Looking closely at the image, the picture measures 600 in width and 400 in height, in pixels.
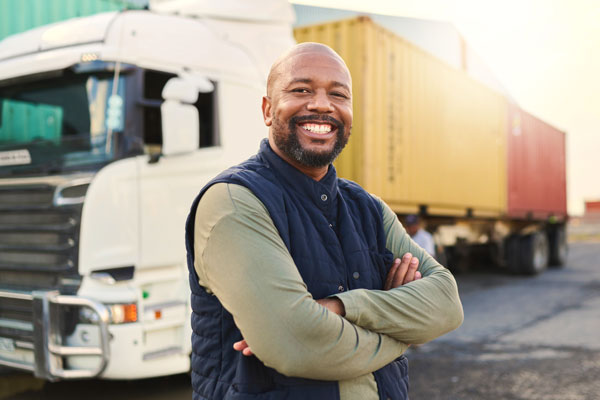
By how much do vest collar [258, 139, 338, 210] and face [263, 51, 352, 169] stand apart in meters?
0.04

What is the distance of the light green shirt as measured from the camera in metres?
1.38

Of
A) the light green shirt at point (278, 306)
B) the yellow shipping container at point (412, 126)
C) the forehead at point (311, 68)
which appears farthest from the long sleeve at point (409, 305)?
the yellow shipping container at point (412, 126)

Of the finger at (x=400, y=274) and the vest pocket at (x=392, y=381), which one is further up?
the finger at (x=400, y=274)

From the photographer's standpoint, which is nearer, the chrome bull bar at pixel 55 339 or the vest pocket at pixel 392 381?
the vest pocket at pixel 392 381

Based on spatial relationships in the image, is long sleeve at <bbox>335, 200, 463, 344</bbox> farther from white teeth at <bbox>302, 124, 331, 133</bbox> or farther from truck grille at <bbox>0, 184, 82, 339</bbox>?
truck grille at <bbox>0, 184, 82, 339</bbox>

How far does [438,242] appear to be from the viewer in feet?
31.4

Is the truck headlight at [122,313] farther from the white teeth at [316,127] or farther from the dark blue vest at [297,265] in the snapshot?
the white teeth at [316,127]

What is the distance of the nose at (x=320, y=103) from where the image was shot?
161 cm

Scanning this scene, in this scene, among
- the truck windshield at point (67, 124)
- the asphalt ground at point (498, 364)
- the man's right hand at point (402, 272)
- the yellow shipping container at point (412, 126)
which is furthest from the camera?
the yellow shipping container at point (412, 126)

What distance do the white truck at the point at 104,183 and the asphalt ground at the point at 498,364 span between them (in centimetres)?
96

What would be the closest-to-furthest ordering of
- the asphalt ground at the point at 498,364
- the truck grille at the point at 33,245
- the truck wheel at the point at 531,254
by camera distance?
1. the truck grille at the point at 33,245
2. the asphalt ground at the point at 498,364
3. the truck wheel at the point at 531,254

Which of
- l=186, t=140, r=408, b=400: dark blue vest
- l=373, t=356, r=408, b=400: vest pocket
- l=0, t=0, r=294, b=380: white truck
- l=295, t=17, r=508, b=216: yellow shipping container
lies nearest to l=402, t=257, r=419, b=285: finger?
l=186, t=140, r=408, b=400: dark blue vest

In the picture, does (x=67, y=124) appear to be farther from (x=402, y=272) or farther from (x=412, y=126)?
(x=412, y=126)

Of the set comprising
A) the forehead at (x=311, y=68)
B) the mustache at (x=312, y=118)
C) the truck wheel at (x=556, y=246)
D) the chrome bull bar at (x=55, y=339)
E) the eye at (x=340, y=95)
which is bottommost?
the truck wheel at (x=556, y=246)
